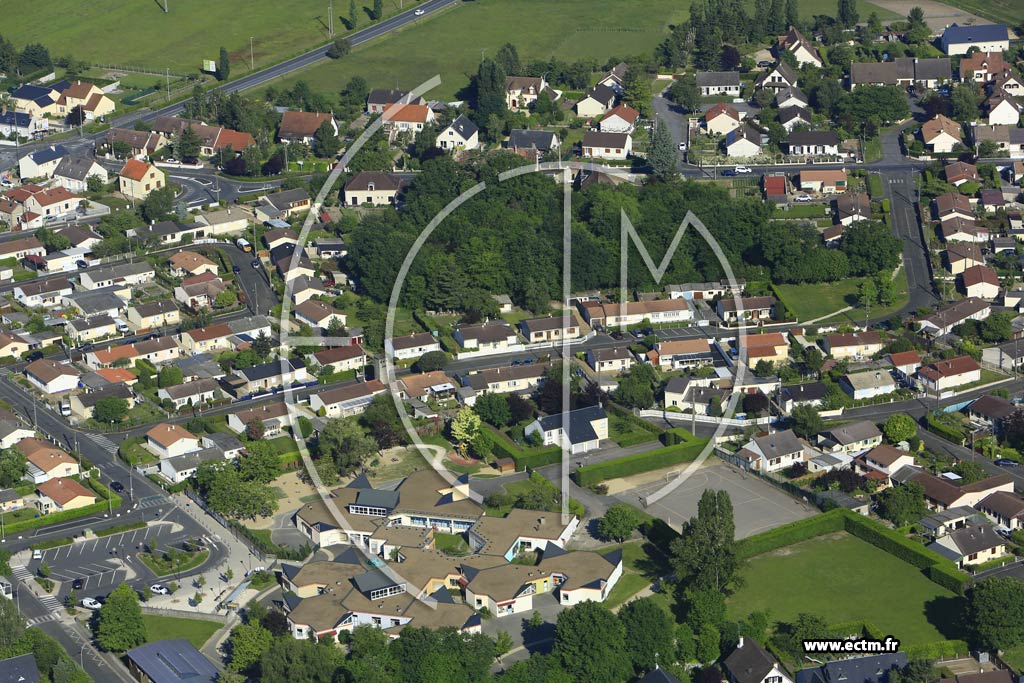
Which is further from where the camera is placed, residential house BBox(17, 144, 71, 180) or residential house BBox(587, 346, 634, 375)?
residential house BBox(17, 144, 71, 180)

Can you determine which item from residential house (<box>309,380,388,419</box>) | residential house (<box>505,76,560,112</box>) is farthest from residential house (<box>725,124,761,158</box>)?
residential house (<box>309,380,388,419</box>)

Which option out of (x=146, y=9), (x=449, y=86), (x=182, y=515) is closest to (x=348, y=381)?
(x=182, y=515)

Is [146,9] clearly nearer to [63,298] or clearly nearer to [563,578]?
[63,298]

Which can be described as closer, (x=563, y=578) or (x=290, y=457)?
(x=563, y=578)

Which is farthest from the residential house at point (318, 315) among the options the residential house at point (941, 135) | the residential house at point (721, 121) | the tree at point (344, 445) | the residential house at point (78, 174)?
the residential house at point (941, 135)

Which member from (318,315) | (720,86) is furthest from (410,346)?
(720,86)

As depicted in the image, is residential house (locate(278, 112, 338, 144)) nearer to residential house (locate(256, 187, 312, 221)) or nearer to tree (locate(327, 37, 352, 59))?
residential house (locate(256, 187, 312, 221))
